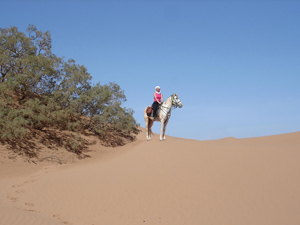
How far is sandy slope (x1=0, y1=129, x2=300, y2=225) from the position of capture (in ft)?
28.4

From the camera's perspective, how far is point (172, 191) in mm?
10344

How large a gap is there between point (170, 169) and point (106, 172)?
333cm

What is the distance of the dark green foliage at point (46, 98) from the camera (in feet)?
60.7

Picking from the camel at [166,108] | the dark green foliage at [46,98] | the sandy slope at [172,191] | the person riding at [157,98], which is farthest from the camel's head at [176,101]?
the dark green foliage at [46,98]

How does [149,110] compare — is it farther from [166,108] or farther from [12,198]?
[12,198]

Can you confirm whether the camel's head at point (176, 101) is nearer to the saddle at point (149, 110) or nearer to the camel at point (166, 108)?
the camel at point (166, 108)

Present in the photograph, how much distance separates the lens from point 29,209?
32.0 ft

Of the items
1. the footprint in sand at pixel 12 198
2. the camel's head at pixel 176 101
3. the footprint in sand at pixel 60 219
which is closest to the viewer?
the footprint in sand at pixel 60 219

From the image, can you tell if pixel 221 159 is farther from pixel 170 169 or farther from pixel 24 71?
pixel 24 71

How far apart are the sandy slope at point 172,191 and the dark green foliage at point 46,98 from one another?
5.35 m

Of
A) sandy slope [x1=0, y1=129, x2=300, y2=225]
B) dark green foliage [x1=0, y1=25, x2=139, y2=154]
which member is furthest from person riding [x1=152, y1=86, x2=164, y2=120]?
dark green foliage [x1=0, y1=25, x2=139, y2=154]

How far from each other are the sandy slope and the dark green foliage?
5351 mm

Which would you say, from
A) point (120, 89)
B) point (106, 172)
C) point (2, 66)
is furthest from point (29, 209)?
point (120, 89)

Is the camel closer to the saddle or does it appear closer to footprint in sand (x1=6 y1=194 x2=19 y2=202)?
the saddle
